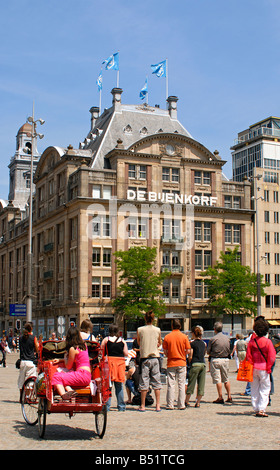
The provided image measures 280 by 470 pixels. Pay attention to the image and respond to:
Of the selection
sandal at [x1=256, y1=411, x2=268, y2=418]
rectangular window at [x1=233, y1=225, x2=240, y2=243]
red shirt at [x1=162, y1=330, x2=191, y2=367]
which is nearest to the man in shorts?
red shirt at [x1=162, y1=330, x2=191, y2=367]

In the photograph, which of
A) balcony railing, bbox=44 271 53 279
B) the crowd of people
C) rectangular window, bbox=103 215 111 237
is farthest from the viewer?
balcony railing, bbox=44 271 53 279

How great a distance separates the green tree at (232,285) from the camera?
60719 mm

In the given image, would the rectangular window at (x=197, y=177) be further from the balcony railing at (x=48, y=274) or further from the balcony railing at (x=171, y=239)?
the balcony railing at (x=48, y=274)

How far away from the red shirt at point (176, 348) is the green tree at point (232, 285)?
46824 millimetres

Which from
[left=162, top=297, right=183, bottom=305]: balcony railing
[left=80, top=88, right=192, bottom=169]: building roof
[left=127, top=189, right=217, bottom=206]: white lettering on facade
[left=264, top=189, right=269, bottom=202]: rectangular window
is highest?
[left=80, top=88, right=192, bottom=169]: building roof

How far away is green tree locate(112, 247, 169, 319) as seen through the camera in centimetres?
5696

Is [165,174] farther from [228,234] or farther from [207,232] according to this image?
[228,234]

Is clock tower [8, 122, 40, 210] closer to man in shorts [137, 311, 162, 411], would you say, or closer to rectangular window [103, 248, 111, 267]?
rectangular window [103, 248, 111, 267]

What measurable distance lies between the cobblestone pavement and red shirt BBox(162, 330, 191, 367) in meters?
1.03

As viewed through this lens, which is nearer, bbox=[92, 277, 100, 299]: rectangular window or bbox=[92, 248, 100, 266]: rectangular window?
bbox=[92, 277, 100, 299]: rectangular window

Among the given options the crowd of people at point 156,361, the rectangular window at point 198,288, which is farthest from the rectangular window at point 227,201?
the crowd of people at point 156,361

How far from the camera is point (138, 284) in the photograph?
58.0 metres

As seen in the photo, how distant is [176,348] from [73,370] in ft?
11.7

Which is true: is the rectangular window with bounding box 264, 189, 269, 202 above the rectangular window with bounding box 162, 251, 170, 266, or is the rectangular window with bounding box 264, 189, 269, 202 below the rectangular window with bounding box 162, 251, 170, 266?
above
